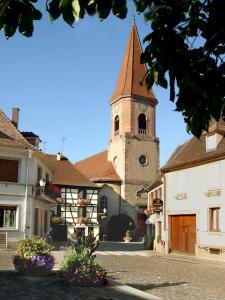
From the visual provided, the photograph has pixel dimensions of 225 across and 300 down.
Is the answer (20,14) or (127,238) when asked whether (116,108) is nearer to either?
(127,238)

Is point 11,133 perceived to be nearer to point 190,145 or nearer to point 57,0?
point 190,145

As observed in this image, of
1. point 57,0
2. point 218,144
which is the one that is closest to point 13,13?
point 57,0

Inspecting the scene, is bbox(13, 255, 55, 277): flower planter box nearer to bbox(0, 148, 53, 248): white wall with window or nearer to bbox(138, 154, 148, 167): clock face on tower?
bbox(0, 148, 53, 248): white wall with window

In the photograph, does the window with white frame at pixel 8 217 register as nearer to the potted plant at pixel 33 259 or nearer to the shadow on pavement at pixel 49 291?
the potted plant at pixel 33 259

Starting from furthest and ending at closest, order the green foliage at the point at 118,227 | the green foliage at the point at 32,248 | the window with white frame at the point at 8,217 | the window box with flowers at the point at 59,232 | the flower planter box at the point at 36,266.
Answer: the green foliage at the point at 118,227
the window box with flowers at the point at 59,232
the window with white frame at the point at 8,217
the green foliage at the point at 32,248
the flower planter box at the point at 36,266

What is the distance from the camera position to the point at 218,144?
2386 centimetres

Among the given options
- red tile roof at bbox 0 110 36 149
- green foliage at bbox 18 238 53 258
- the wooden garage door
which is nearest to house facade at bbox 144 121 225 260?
the wooden garage door

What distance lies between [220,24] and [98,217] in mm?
46534

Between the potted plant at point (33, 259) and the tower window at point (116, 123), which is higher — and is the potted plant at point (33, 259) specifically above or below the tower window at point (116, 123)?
below

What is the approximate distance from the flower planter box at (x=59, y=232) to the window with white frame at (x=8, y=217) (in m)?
14.7

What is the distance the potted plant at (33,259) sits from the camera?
13336 millimetres

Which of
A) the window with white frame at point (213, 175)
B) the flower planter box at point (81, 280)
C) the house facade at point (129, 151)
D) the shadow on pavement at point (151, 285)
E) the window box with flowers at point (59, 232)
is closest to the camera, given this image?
the flower planter box at point (81, 280)

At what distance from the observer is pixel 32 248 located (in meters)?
13.9

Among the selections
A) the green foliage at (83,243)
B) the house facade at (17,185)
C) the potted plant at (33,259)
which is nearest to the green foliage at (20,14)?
the green foliage at (83,243)
